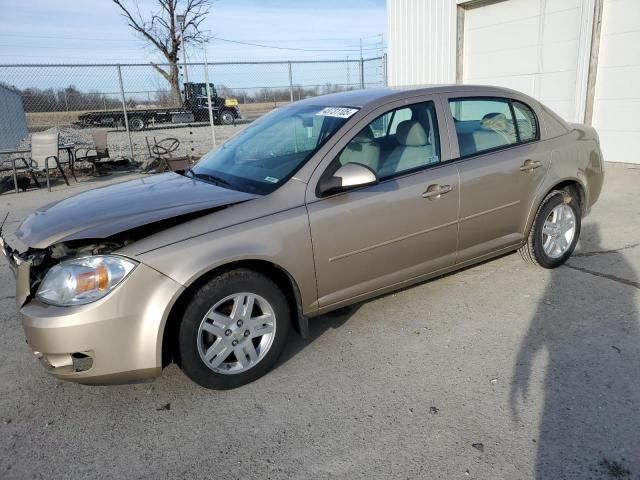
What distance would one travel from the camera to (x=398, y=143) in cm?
364

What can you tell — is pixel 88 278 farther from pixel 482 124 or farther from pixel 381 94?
pixel 482 124

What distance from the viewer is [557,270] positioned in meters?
4.53

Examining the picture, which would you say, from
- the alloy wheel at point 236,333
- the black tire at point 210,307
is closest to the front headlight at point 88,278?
the black tire at point 210,307

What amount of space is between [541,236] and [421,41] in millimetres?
9020

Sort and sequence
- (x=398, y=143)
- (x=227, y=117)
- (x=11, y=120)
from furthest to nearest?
(x=227, y=117), (x=11, y=120), (x=398, y=143)

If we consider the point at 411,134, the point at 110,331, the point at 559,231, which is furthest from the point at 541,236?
the point at 110,331

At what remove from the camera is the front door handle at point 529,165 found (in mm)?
4039

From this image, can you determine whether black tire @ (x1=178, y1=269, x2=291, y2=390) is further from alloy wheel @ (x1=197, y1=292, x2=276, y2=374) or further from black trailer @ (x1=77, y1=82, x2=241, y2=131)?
black trailer @ (x1=77, y1=82, x2=241, y2=131)

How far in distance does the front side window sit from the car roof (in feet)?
0.35

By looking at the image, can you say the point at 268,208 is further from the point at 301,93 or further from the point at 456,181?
the point at 301,93

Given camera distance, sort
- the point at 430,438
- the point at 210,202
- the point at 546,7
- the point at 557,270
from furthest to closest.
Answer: the point at 546,7, the point at 557,270, the point at 210,202, the point at 430,438

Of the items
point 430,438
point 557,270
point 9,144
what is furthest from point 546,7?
point 9,144

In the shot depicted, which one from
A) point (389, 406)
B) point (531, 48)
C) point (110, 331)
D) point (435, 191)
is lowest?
point (389, 406)

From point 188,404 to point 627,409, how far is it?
233cm
